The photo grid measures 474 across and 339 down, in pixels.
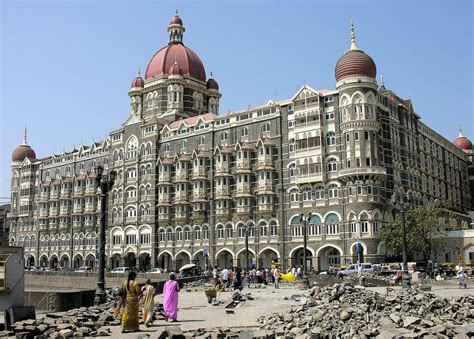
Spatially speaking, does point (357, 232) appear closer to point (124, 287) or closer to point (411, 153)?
point (411, 153)

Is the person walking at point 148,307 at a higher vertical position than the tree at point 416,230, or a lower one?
lower

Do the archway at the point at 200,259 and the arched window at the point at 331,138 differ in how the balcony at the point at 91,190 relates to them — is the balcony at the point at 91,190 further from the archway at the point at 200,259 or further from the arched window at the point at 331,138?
the arched window at the point at 331,138

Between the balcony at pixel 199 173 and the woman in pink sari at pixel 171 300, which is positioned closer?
the woman in pink sari at pixel 171 300

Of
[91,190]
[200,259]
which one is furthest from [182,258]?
[91,190]

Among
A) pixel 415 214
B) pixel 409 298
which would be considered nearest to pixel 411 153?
pixel 415 214

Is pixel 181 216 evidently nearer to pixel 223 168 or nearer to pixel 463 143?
pixel 223 168

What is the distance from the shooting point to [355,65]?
178ft

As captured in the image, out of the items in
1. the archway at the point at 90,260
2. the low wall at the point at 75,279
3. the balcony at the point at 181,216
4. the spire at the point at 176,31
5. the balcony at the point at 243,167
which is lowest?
the low wall at the point at 75,279

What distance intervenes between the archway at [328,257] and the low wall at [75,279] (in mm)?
16294

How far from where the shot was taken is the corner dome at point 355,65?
54125 millimetres

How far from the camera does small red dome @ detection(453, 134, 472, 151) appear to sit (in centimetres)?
9250

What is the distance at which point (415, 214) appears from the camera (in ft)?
→ 175

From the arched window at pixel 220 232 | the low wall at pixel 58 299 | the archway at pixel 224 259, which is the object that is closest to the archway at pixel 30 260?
the archway at pixel 224 259

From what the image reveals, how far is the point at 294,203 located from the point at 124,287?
42013 mm
